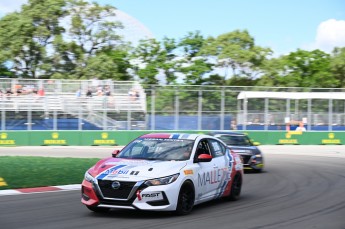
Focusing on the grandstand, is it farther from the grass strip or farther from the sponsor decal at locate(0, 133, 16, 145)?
the grass strip

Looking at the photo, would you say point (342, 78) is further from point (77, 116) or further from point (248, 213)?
point (248, 213)

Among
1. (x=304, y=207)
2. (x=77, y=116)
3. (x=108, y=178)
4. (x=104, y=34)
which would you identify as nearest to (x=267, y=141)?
(x=77, y=116)

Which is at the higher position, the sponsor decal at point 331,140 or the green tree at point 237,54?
the green tree at point 237,54

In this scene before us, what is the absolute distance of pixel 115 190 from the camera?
364 inches

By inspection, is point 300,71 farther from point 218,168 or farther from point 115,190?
point 115,190

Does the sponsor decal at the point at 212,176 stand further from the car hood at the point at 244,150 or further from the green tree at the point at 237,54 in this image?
the green tree at the point at 237,54

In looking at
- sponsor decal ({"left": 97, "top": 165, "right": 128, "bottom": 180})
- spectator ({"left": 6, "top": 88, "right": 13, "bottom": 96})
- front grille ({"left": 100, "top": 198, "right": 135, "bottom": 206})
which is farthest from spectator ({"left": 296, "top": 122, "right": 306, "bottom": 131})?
front grille ({"left": 100, "top": 198, "right": 135, "bottom": 206})

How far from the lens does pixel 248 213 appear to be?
10586 mm

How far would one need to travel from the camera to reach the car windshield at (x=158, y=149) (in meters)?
10.3

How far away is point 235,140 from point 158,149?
1069 cm

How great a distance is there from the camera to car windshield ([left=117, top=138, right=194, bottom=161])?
10.3m

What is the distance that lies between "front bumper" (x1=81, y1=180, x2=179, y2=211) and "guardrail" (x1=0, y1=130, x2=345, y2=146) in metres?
28.1

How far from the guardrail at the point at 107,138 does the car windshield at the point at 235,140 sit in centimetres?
1715

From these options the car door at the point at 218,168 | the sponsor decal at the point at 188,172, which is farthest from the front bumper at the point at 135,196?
the car door at the point at 218,168
